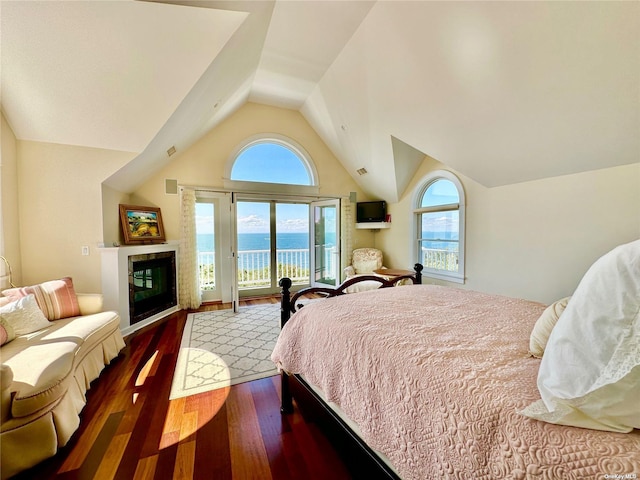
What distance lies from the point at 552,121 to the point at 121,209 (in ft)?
16.8

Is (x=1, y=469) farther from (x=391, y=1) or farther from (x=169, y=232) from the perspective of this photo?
(x=391, y=1)

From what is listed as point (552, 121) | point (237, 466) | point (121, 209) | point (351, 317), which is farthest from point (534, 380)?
point (121, 209)

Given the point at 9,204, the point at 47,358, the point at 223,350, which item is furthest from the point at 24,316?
the point at 223,350

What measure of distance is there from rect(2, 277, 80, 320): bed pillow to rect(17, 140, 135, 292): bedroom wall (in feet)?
1.95

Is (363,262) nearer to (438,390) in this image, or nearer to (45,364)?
(438,390)

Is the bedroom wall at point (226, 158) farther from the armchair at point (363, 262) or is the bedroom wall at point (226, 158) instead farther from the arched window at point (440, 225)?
the arched window at point (440, 225)

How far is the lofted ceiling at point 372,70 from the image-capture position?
6.32 ft

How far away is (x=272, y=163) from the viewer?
17.1ft

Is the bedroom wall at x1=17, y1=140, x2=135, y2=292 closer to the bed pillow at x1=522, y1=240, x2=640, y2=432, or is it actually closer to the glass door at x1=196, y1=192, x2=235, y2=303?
the glass door at x1=196, y1=192, x2=235, y2=303

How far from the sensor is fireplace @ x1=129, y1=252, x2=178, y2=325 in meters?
3.42

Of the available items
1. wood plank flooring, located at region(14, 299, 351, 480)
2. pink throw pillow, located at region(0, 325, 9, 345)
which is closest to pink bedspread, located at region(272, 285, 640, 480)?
wood plank flooring, located at region(14, 299, 351, 480)

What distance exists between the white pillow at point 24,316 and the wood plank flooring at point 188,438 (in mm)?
696

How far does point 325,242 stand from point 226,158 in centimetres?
259

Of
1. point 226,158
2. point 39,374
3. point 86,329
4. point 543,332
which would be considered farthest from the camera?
point 226,158
